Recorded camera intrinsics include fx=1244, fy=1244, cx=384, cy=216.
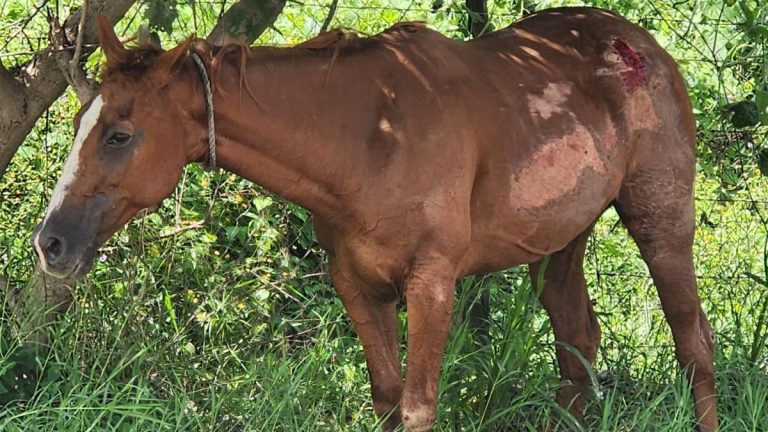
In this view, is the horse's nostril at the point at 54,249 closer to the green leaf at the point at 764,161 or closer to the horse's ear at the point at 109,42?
the horse's ear at the point at 109,42

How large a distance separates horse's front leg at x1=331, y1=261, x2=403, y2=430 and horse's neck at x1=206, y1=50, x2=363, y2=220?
477 millimetres

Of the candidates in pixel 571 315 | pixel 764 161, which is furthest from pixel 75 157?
pixel 764 161

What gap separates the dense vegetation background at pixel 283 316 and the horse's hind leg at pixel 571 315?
0.08 m

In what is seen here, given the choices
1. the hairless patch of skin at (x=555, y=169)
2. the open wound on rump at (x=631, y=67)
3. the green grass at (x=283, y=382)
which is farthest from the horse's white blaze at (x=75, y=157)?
the open wound on rump at (x=631, y=67)

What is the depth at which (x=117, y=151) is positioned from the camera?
12.1 ft

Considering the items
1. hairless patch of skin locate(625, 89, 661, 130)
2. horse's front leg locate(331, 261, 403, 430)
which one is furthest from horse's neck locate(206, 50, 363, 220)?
hairless patch of skin locate(625, 89, 661, 130)

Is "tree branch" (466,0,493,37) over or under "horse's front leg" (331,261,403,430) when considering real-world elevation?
over

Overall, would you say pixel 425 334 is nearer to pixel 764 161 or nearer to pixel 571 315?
pixel 571 315

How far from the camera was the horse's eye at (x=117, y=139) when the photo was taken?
3.69 metres

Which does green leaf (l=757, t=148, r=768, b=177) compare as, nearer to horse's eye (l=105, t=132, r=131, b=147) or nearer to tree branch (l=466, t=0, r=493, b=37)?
tree branch (l=466, t=0, r=493, b=37)

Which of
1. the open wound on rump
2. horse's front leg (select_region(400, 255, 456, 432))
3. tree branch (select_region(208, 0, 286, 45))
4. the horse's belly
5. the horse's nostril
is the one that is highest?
the open wound on rump

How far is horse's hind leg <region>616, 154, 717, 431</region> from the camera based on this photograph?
459 cm

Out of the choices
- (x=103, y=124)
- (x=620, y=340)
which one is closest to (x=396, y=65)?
(x=103, y=124)

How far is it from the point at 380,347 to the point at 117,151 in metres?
1.22
